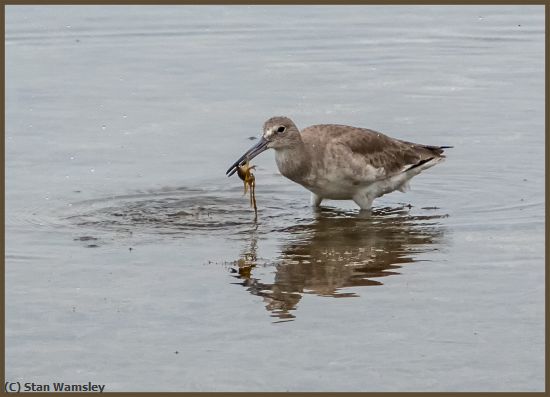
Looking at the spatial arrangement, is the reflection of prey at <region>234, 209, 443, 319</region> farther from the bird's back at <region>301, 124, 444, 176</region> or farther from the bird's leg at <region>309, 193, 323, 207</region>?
the bird's back at <region>301, 124, 444, 176</region>

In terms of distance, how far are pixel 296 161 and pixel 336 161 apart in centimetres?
41

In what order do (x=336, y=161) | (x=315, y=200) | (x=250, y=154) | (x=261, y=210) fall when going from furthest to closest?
(x=315, y=200) < (x=261, y=210) < (x=336, y=161) < (x=250, y=154)

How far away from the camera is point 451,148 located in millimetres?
15586

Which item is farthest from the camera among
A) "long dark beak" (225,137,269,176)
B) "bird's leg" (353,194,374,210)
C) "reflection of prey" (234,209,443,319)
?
"bird's leg" (353,194,374,210)

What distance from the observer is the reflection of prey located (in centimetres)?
1089

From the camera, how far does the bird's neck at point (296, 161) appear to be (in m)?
13.7

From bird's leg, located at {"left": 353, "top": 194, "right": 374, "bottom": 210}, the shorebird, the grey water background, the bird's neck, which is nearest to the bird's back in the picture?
the shorebird

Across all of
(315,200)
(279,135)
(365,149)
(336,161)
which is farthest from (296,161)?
(365,149)

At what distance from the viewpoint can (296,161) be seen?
13.7 m

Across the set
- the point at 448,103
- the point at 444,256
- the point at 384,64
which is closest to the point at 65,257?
the point at 444,256

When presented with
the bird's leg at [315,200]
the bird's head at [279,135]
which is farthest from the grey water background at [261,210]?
the bird's head at [279,135]

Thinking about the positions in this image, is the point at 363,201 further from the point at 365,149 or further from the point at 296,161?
the point at 296,161

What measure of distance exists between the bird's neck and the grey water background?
0.42 metres

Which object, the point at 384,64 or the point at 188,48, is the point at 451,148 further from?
the point at 188,48
